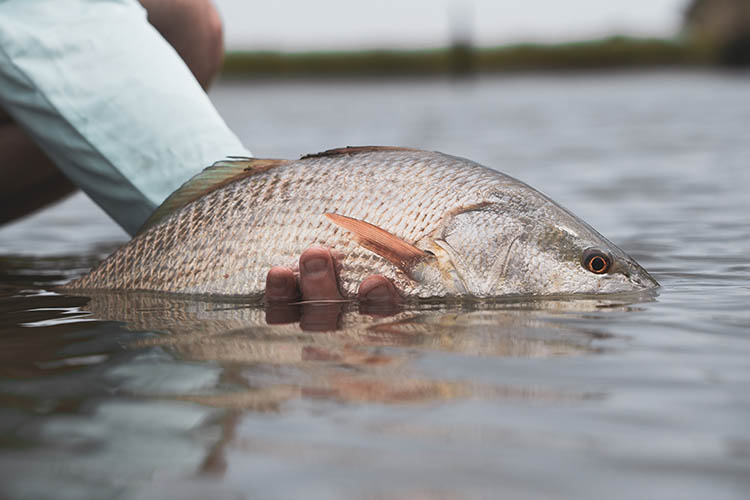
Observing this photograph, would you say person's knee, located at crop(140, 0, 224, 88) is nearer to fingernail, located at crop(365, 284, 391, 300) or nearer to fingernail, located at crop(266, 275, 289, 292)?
fingernail, located at crop(266, 275, 289, 292)

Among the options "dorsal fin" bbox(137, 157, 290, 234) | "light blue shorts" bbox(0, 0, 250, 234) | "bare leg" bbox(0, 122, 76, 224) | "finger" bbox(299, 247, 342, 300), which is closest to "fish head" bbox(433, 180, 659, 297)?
"finger" bbox(299, 247, 342, 300)

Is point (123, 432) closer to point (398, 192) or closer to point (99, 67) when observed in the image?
point (398, 192)

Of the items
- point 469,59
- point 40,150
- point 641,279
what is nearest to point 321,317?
point 641,279

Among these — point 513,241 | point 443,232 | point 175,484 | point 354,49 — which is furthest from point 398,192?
point 354,49

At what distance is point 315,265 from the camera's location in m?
3.02

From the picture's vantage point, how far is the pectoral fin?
2.97 metres

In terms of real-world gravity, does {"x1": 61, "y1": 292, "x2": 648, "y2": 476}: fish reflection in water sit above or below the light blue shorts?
below

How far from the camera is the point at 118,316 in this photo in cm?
298

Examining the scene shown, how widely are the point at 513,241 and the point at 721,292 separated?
0.69m

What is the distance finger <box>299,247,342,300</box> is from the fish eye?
785mm

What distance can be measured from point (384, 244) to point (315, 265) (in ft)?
0.74

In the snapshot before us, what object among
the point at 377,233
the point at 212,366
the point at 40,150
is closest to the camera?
the point at 212,366

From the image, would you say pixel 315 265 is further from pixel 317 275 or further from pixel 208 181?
pixel 208 181

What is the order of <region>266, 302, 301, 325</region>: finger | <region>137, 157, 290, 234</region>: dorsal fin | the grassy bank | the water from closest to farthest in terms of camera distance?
the water < <region>266, 302, 301, 325</region>: finger < <region>137, 157, 290, 234</region>: dorsal fin < the grassy bank
